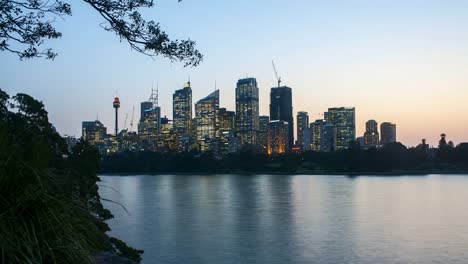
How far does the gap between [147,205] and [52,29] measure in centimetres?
5863

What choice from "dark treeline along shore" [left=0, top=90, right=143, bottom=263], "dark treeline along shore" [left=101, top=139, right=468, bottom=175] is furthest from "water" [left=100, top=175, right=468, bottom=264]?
"dark treeline along shore" [left=101, top=139, right=468, bottom=175]

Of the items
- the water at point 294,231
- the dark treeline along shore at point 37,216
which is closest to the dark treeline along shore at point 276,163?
the water at point 294,231

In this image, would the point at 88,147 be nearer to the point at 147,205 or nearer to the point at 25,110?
the point at 25,110

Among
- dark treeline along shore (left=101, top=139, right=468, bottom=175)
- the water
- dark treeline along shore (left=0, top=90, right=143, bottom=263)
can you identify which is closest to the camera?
dark treeline along shore (left=0, top=90, right=143, bottom=263)

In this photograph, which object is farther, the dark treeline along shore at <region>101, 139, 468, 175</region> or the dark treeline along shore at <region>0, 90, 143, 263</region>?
the dark treeline along shore at <region>101, 139, 468, 175</region>

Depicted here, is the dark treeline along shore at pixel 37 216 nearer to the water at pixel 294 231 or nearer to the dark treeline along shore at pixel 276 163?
the water at pixel 294 231

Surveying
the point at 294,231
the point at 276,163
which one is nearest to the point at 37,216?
the point at 294,231

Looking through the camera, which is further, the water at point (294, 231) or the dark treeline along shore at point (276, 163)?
the dark treeline along shore at point (276, 163)

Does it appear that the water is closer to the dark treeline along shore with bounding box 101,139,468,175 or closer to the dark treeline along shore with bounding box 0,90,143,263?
the dark treeline along shore with bounding box 0,90,143,263

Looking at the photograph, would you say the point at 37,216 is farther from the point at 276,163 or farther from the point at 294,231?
the point at 276,163

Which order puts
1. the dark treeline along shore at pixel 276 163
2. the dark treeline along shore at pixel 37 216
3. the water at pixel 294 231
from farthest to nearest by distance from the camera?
the dark treeline along shore at pixel 276 163, the water at pixel 294 231, the dark treeline along shore at pixel 37 216

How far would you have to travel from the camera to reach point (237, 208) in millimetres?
61531

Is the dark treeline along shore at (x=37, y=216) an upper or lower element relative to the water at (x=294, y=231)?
upper

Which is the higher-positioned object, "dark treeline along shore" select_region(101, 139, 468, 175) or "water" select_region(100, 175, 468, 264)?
"dark treeline along shore" select_region(101, 139, 468, 175)
